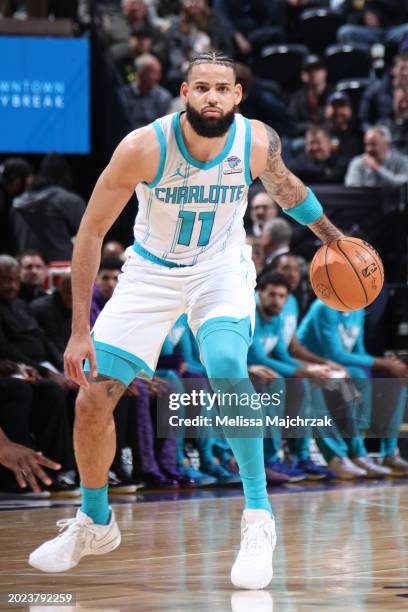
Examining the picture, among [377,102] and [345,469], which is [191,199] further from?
[377,102]

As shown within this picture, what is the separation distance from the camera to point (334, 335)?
840 centimetres

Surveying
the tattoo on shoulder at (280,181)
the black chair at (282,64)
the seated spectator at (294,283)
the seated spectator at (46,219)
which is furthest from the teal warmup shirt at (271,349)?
the black chair at (282,64)

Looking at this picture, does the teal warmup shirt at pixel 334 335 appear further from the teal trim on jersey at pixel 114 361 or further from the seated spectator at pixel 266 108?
the teal trim on jersey at pixel 114 361

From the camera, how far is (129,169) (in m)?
3.98

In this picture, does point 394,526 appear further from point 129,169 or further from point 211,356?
point 129,169

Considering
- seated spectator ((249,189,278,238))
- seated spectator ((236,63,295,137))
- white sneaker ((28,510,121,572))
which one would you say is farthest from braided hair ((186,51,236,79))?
seated spectator ((236,63,295,137))

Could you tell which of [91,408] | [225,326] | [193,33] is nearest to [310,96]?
[193,33]

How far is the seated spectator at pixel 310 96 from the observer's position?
1194cm

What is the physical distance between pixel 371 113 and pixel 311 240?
7.18ft

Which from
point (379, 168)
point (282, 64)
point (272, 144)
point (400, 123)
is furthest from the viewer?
point (282, 64)

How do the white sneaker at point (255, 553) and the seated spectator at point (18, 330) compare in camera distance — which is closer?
the white sneaker at point (255, 553)

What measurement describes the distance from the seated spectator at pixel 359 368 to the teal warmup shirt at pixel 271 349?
0.39 m

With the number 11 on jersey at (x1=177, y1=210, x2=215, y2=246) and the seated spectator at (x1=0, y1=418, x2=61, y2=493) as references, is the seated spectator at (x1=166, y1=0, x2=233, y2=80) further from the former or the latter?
the seated spectator at (x1=0, y1=418, x2=61, y2=493)

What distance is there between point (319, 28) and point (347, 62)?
29.6 inches
